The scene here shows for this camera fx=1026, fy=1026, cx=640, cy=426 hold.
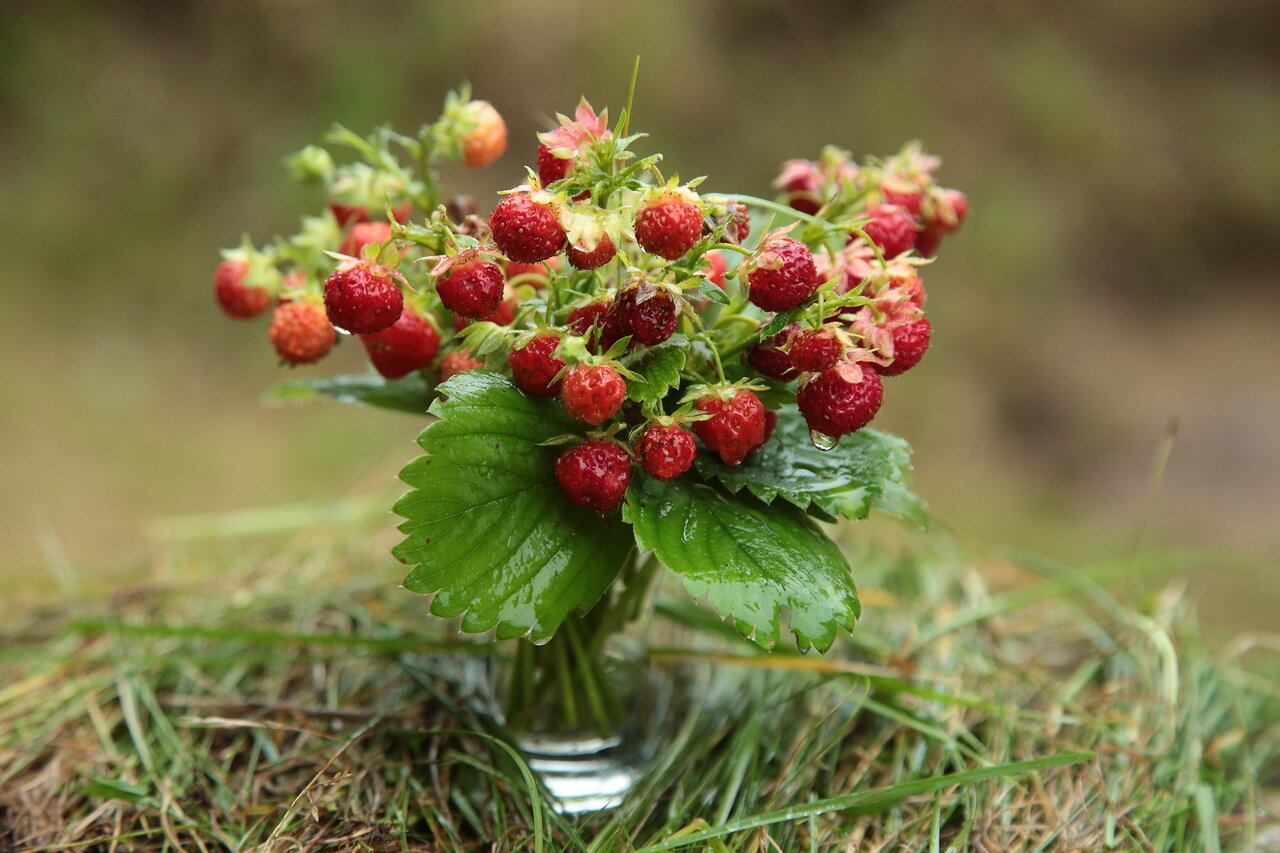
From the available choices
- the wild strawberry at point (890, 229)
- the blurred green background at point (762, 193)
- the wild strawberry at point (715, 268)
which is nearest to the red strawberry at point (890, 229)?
the wild strawberry at point (890, 229)

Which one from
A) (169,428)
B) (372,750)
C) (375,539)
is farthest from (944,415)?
(372,750)

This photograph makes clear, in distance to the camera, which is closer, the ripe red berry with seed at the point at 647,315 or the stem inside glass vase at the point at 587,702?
the ripe red berry with seed at the point at 647,315

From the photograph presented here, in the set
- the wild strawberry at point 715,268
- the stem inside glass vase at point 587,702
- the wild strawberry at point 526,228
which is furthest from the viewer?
the stem inside glass vase at point 587,702

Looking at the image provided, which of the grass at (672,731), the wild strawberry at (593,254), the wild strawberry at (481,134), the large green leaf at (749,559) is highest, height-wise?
the wild strawberry at (481,134)

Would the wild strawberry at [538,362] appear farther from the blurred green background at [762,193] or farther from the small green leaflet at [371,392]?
the blurred green background at [762,193]

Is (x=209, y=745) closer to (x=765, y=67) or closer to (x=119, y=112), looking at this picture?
(x=119, y=112)

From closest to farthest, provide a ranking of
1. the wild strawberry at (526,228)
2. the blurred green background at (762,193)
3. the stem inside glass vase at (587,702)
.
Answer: the wild strawberry at (526,228) < the stem inside glass vase at (587,702) < the blurred green background at (762,193)

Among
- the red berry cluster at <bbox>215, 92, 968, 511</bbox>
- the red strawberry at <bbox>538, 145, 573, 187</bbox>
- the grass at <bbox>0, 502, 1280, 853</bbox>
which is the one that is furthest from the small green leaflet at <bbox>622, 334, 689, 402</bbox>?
the grass at <bbox>0, 502, 1280, 853</bbox>
